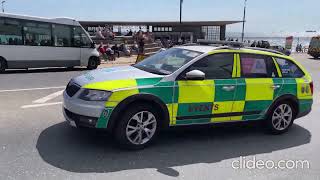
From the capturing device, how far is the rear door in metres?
6.13

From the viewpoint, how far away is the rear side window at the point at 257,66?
625 centimetres

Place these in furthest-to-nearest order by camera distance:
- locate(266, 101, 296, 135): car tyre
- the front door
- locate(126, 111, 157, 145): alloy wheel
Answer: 1. locate(266, 101, 296, 135): car tyre
2. the front door
3. locate(126, 111, 157, 145): alloy wheel

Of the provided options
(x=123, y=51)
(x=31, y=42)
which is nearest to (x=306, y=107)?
(x=31, y=42)

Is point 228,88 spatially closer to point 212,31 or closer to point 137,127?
point 137,127

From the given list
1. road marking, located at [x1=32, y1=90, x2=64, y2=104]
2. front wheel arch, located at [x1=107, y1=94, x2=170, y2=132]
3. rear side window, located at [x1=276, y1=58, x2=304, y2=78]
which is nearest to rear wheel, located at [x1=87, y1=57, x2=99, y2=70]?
road marking, located at [x1=32, y1=90, x2=64, y2=104]

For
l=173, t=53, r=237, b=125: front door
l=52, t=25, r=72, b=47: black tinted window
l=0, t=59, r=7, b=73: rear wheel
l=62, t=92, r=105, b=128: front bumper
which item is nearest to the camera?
l=62, t=92, r=105, b=128: front bumper

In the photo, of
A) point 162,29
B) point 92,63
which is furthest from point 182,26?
point 92,63

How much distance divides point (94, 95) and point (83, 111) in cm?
26

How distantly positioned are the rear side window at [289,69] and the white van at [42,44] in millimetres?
11725

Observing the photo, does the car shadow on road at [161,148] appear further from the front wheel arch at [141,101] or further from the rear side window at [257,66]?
the rear side window at [257,66]

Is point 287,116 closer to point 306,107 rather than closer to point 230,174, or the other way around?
point 306,107

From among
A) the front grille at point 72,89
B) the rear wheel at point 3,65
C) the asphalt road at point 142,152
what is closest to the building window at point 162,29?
the rear wheel at point 3,65

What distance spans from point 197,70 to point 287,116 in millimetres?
2199

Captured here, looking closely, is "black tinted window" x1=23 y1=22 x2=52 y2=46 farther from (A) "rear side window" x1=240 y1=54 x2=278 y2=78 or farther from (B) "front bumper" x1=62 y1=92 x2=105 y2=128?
(A) "rear side window" x1=240 y1=54 x2=278 y2=78
